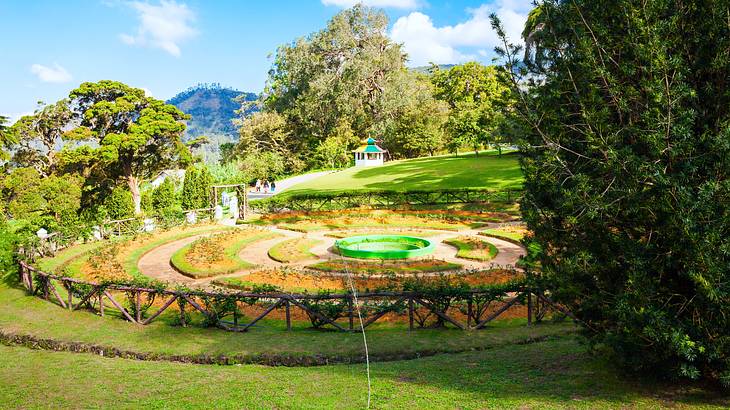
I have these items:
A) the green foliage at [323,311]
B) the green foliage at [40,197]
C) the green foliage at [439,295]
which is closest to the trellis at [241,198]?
the green foliage at [40,197]

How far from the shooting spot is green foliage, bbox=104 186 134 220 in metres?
37.9

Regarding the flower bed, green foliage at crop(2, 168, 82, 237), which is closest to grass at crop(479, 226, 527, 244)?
the flower bed

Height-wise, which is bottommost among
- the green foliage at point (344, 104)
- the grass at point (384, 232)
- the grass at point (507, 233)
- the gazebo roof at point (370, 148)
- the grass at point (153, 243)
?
the grass at point (507, 233)

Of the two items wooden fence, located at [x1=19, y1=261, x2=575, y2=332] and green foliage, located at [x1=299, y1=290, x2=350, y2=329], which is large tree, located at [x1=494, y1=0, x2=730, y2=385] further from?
green foliage, located at [x1=299, y1=290, x2=350, y2=329]

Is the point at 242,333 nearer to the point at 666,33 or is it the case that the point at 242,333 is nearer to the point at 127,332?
the point at 127,332

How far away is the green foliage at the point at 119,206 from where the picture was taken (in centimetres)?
3788

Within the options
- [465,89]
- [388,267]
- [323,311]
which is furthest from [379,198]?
[465,89]

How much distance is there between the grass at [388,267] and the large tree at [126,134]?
30930 millimetres

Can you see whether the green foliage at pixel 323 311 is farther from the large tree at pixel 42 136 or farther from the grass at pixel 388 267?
the large tree at pixel 42 136

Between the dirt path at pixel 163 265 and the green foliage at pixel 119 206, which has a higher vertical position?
the green foliage at pixel 119 206

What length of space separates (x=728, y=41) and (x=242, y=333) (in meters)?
11.4

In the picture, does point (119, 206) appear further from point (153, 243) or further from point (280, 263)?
point (280, 263)

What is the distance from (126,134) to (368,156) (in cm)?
3193

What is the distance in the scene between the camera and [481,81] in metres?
84.5
